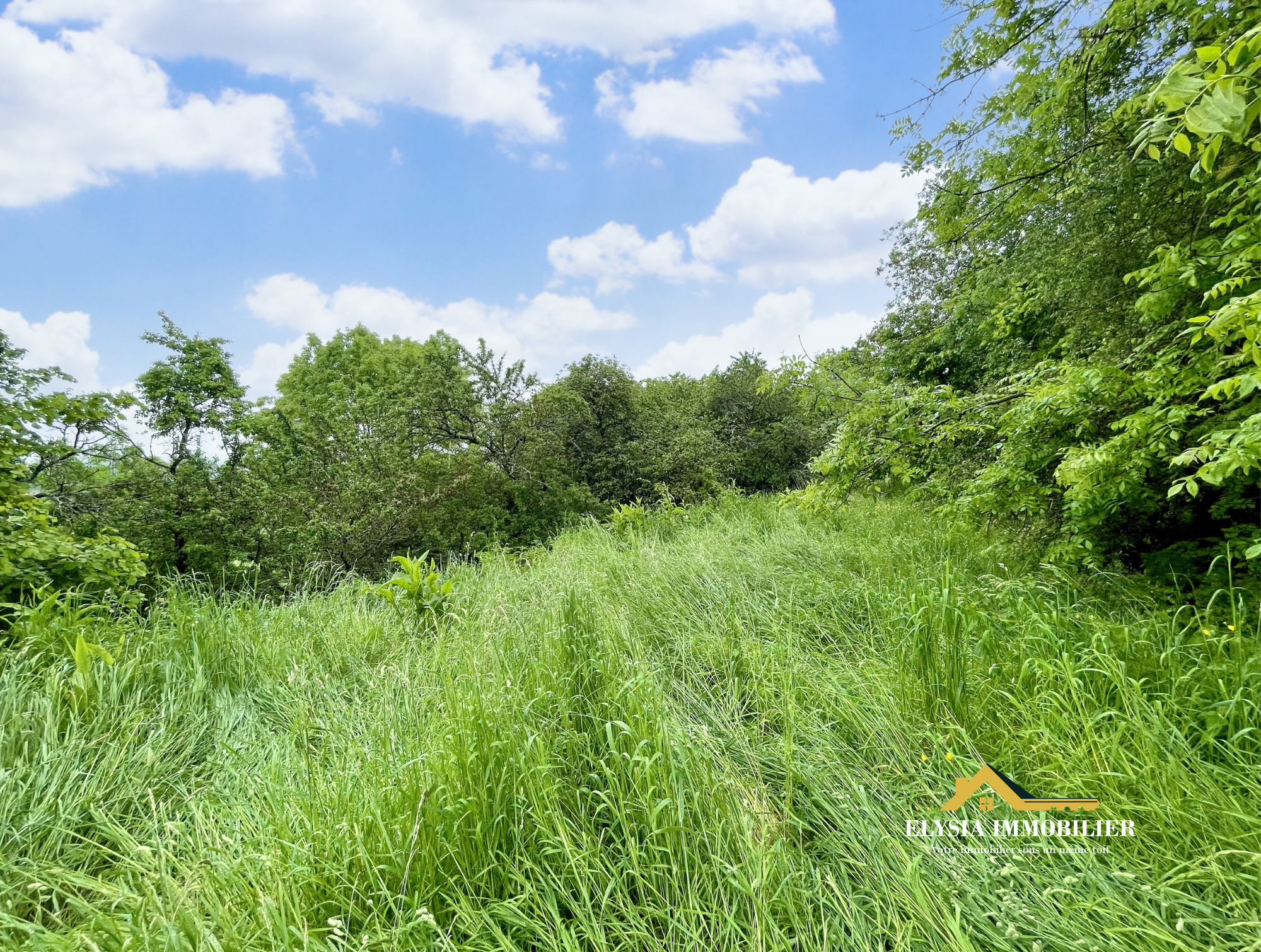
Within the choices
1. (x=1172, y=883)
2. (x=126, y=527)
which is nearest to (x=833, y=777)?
(x=1172, y=883)

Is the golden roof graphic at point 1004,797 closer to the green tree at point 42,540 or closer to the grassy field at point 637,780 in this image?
the grassy field at point 637,780

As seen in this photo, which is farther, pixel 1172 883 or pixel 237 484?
pixel 237 484

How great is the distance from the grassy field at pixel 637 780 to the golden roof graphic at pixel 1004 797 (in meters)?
0.04

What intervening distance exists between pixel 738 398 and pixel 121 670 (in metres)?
14.6

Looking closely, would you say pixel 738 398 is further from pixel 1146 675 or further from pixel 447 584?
pixel 1146 675

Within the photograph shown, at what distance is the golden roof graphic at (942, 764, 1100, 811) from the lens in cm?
146

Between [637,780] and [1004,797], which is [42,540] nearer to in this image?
[637,780]

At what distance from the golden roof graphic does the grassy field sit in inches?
1.6

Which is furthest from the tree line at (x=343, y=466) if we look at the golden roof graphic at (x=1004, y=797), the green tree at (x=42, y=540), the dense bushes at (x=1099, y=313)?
the golden roof graphic at (x=1004, y=797)

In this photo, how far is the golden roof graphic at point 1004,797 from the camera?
1.46 metres

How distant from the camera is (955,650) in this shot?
203cm

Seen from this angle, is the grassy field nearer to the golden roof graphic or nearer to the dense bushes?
the golden roof graphic

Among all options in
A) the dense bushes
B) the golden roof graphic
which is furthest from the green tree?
the dense bushes

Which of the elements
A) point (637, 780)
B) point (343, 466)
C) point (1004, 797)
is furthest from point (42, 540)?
point (343, 466)
